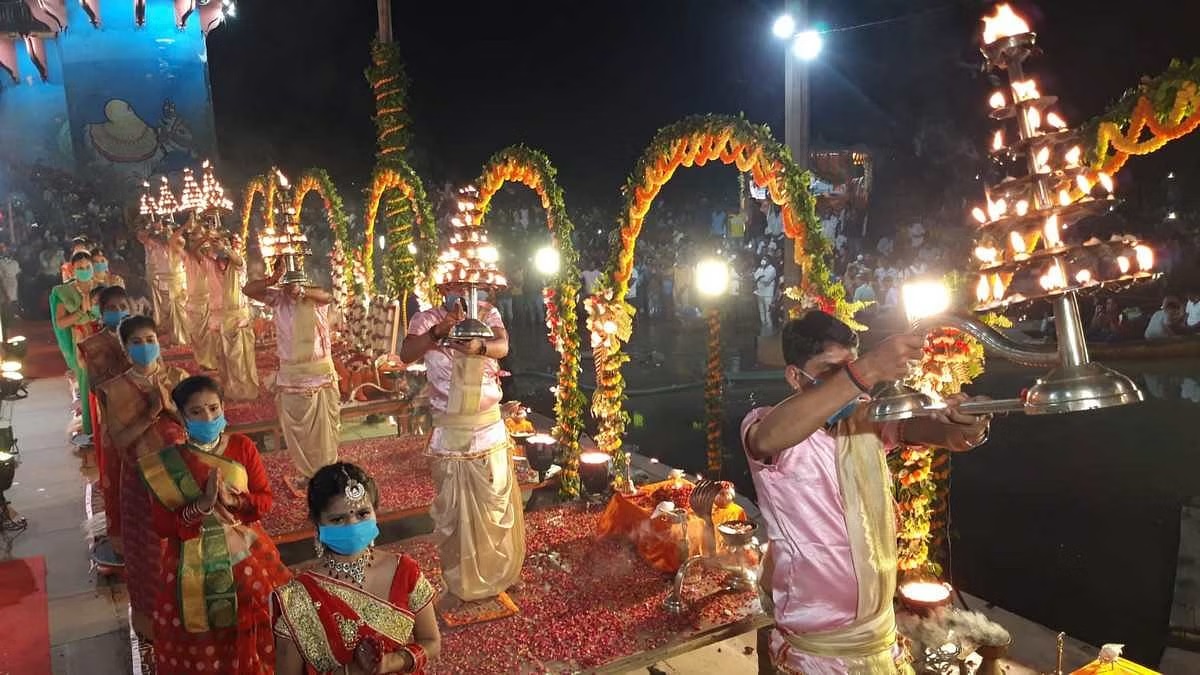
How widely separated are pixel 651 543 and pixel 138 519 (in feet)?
12.1

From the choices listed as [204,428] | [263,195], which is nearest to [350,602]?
[204,428]

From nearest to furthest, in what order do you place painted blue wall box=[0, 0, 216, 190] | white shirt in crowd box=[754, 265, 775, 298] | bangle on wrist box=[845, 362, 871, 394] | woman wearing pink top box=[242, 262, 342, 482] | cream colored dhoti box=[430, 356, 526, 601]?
1. bangle on wrist box=[845, 362, 871, 394]
2. cream colored dhoti box=[430, 356, 526, 601]
3. woman wearing pink top box=[242, 262, 342, 482]
4. white shirt in crowd box=[754, 265, 775, 298]
5. painted blue wall box=[0, 0, 216, 190]

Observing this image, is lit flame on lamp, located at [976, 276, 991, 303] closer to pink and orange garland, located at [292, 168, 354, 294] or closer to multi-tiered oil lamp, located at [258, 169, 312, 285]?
multi-tiered oil lamp, located at [258, 169, 312, 285]

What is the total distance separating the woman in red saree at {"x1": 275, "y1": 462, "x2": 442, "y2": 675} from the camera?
257 centimetres

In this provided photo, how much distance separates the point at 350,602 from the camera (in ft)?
8.62

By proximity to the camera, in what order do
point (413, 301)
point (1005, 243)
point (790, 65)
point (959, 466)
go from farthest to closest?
point (413, 301)
point (790, 65)
point (959, 466)
point (1005, 243)

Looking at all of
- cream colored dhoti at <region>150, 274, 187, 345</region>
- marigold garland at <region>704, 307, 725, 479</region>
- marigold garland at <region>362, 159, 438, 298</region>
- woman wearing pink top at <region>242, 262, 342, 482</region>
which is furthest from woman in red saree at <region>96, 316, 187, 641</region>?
cream colored dhoti at <region>150, 274, 187, 345</region>

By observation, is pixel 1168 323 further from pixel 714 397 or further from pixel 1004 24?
pixel 1004 24

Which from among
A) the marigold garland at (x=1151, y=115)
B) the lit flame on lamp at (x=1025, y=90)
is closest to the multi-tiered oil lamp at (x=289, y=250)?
the marigold garland at (x=1151, y=115)

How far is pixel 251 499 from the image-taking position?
4070 mm

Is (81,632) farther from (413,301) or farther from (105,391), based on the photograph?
(413,301)

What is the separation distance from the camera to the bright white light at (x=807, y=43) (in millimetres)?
10211

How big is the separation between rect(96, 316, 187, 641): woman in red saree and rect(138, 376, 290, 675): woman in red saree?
346 mm

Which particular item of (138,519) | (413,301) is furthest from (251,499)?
(413,301)
